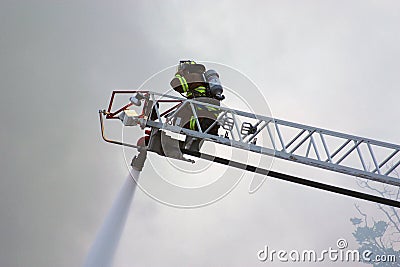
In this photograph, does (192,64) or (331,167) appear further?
(192,64)

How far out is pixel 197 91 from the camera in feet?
46.6

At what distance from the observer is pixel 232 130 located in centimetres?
1380

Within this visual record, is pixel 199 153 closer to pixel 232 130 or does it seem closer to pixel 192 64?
pixel 232 130

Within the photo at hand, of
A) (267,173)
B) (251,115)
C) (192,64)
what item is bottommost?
(267,173)

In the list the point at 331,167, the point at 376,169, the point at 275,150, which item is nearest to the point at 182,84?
the point at 275,150

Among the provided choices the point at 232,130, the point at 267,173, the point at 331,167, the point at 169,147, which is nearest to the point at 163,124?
the point at 169,147

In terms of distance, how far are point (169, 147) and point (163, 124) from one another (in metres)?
0.62

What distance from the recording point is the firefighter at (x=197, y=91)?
1397 centimetres

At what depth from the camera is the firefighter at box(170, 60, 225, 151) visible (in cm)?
1397

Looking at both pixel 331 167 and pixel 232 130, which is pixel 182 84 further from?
pixel 331 167

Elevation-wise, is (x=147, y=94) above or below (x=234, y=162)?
above

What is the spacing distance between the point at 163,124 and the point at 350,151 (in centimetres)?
437

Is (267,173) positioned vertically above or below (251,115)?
below

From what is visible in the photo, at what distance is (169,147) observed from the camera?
14.2 metres
